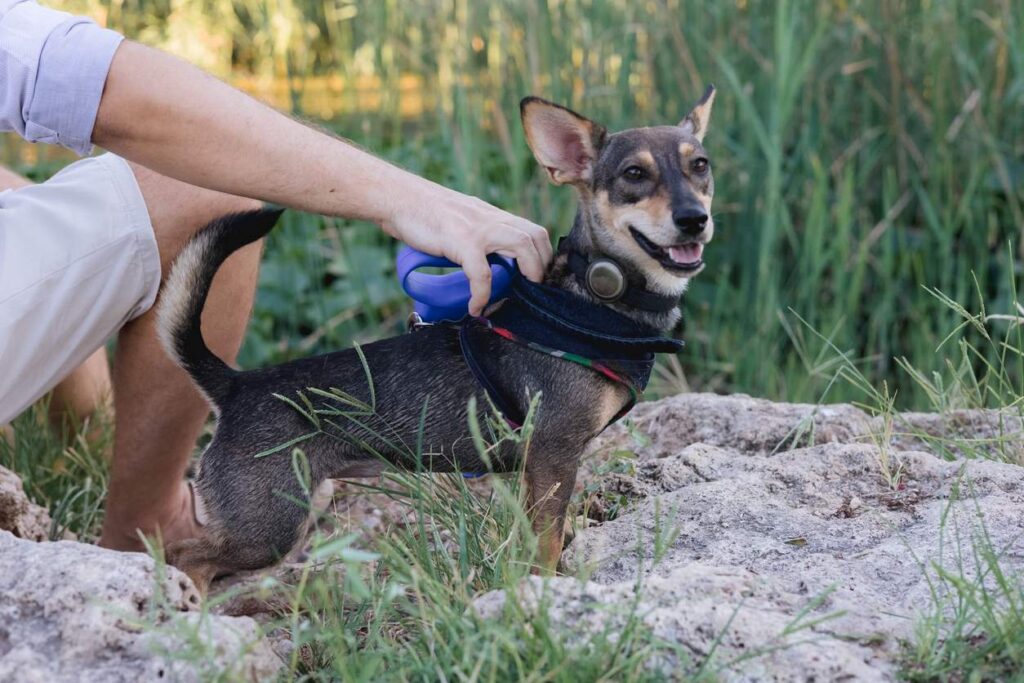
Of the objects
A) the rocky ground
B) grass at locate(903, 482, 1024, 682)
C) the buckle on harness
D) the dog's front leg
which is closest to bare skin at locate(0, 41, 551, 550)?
the buckle on harness

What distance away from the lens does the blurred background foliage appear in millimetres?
4363

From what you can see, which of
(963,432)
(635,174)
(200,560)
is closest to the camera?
(200,560)

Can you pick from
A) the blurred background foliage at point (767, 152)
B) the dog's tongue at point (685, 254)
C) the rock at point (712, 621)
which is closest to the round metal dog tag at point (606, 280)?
the dog's tongue at point (685, 254)

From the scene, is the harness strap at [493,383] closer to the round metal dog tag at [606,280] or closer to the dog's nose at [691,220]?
Result: the round metal dog tag at [606,280]

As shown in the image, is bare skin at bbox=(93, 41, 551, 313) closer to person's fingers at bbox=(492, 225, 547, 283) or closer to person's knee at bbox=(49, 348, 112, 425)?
person's fingers at bbox=(492, 225, 547, 283)

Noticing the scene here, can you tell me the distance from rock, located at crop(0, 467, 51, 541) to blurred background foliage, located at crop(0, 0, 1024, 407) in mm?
1825

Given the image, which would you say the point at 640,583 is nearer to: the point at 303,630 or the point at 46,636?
the point at 303,630

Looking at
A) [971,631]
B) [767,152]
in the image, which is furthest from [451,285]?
[767,152]

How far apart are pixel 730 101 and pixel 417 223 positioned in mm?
2594

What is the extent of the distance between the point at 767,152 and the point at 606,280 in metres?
1.91

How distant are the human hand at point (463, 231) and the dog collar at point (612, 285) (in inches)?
7.6

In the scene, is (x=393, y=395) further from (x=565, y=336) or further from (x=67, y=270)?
(x=67, y=270)

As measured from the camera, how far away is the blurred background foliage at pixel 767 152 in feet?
14.3

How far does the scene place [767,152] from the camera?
4289mm
